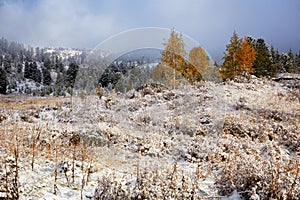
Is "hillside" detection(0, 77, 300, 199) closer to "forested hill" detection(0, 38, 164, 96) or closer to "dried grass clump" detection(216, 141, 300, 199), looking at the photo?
"dried grass clump" detection(216, 141, 300, 199)

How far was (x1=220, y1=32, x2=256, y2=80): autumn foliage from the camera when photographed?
32125mm

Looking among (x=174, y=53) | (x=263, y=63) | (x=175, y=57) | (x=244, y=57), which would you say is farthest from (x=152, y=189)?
(x=263, y=63)

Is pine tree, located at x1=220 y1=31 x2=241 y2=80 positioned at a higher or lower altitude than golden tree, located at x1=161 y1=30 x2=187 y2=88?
higher

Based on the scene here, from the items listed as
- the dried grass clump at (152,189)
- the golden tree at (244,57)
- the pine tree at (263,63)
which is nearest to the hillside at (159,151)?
the dried grass clump at (152,189)

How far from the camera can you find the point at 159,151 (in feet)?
26.3

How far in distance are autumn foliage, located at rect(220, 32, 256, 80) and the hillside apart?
14879mm

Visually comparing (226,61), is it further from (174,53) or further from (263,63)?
(174,53)

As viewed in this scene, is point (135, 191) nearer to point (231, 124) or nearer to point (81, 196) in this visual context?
point (81, 196)

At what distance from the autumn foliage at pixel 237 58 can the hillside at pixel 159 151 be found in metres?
14.9

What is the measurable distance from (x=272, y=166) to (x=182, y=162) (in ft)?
11.0

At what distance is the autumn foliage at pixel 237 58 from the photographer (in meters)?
32.1

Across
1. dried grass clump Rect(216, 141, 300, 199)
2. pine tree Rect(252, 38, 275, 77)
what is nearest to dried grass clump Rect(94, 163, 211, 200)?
dried grass clump Rect(216, 141, 300, 199)

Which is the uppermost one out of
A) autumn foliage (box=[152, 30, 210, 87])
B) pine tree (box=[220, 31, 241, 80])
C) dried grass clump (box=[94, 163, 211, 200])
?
pine tree (box=[220, 31, 241, 80])

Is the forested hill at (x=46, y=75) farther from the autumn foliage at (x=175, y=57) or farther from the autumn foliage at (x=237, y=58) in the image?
the autumn foliage at (x=237, y=58)
